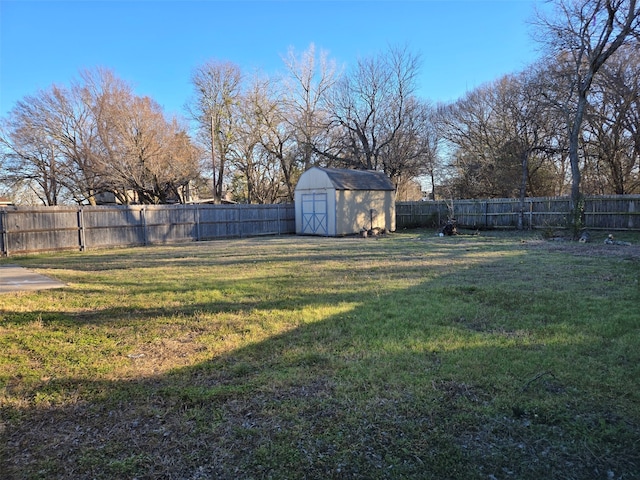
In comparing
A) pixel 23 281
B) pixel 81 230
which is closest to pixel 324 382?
pixel 23 281

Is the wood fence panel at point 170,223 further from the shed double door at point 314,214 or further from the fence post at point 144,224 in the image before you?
the shed double door at point 314,214

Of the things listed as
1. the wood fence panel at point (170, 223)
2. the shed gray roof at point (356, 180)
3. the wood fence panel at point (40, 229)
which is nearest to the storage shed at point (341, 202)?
the shed gray roof at point (356, 180)

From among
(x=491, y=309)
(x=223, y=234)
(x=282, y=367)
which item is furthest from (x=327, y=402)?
(x=223, y=234)

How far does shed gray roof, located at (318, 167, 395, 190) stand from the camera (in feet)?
65.2

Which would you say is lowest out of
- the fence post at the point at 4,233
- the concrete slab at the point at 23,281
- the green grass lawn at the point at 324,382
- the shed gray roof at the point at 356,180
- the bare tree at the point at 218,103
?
the green grass lawn at the point at 324,382

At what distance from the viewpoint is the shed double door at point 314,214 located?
20188 mm

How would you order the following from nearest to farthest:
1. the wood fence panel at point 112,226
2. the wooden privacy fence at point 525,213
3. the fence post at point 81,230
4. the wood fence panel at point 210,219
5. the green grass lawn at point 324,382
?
Result: the green grass lawn at point 324,382
the wood fence panel at point 210,219
the fence post at point 81,230
the wood fence panel at point 112,226
the wooden privacy fence at point 525,213

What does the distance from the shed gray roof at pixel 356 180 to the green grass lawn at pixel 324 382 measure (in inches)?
529

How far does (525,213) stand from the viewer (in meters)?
20.3

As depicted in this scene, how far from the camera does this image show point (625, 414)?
2.76 metres

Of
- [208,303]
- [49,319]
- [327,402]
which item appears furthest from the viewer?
[208,303]

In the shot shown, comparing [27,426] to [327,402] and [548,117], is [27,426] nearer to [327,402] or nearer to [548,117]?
[327,402]

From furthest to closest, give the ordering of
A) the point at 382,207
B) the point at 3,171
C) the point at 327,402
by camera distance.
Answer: the point at 3,171 < the point at 382,207 < the point at 327,402

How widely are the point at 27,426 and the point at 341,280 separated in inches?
214
